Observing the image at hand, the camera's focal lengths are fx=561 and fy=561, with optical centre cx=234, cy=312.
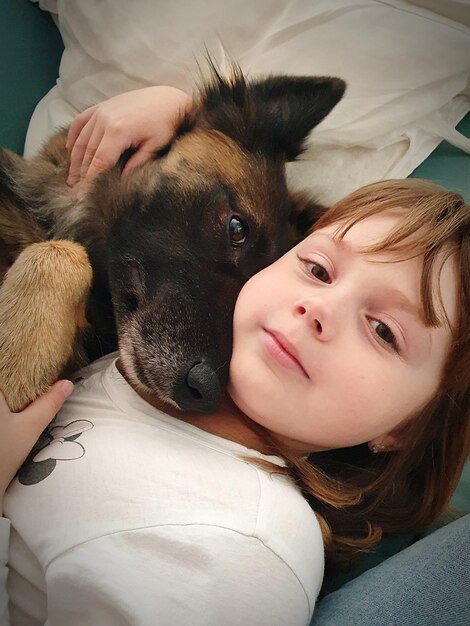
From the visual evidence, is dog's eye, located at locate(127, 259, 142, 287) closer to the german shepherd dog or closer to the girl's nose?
the german shepherd dog

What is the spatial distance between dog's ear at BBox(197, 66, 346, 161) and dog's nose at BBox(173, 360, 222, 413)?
834 mm

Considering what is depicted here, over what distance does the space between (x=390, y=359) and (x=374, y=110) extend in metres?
1.26

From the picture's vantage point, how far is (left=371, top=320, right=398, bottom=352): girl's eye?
4.15ft

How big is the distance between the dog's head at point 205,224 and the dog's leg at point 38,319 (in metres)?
0.14

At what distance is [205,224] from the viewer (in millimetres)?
1571

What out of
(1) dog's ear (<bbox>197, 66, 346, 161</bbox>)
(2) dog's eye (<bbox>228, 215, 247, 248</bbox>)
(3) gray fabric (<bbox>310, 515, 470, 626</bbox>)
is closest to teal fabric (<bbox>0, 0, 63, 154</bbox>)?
(1) dog's ear (<bbox>197, 66, 346, 161</bbox>)

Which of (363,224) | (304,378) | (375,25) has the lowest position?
(304,378)

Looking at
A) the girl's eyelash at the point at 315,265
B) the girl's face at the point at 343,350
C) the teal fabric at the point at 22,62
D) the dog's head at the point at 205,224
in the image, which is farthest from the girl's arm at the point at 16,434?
the teal fabric at the point at 22,62

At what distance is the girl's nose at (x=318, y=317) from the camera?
124 centimetres

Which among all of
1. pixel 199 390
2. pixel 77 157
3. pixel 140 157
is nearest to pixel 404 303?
pixel 199 390

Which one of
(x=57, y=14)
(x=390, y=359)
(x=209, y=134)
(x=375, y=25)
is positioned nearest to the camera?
(x=390, y=359)

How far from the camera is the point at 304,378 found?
1.26 m

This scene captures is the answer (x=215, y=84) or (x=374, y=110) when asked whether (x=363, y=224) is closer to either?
(x=215, y=84)

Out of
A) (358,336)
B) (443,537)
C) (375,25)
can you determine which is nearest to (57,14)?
(375,25)
